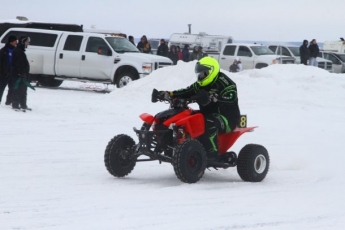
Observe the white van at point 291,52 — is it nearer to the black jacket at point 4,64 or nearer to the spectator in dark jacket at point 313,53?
the spectator in dark jacket at point 313,53

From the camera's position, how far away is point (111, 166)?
29.7 ft

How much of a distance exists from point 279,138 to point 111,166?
5555mm

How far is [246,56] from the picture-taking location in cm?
3117

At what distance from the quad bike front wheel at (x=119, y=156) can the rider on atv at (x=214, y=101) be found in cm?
76

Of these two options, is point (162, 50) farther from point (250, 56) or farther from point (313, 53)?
point (313, 53)

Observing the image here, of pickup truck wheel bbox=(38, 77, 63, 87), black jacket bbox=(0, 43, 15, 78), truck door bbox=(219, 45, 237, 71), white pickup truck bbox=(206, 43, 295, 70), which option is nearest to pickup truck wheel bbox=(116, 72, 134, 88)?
pickup truck wheel bbox=(38, 77, 63, 87)

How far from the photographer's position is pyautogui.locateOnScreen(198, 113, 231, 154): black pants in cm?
889

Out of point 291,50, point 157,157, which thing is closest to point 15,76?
point 157,157

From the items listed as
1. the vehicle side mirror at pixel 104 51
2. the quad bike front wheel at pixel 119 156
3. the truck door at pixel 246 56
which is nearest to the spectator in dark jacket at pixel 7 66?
the vehicle side mirror at pixel 104 51

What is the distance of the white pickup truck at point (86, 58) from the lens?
896 inches

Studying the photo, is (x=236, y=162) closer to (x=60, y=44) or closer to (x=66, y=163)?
(x=66, y=163)

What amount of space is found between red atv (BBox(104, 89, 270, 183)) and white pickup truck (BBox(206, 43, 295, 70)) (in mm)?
20968

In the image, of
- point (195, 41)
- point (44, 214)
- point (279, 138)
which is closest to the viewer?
point (44, 214)

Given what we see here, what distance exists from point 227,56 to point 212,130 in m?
23.3
